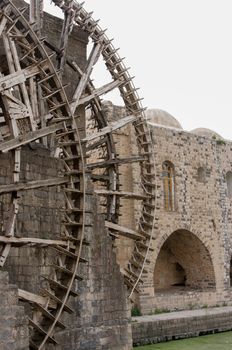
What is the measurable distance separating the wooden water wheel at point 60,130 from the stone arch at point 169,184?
490 centimetres

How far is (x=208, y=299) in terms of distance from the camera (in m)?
16.1

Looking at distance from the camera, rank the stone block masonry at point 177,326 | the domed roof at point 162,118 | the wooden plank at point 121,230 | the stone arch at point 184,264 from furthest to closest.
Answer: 1. the domed roof at point 162,118
2. the stone arch at point 184,264
3. the stone block masonry at point 177,326
4. the wooden plank at point 121,230

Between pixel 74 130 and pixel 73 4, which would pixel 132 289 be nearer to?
pixel 74 130

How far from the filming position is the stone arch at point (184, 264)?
1656cm

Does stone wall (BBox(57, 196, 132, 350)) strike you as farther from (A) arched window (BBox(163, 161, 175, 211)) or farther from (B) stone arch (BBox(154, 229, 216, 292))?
(B) stone arch (BBox(154, 229, 216, 292))

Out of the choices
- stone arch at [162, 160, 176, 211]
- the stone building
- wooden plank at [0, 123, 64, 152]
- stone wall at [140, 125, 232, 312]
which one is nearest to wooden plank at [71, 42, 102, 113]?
wooden plank at [0, 123, 64, 152]

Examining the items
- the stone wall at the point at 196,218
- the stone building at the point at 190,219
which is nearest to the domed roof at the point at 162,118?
the stone building at the point at 190,219

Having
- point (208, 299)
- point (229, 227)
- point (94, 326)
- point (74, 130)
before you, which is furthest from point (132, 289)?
point (229, 227)

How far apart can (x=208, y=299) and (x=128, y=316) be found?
7.72 metres

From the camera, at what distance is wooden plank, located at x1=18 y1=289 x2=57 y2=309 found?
22.3 ft

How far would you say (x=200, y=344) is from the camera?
1117cm

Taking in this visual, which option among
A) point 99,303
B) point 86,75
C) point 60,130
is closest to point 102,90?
point 86,75

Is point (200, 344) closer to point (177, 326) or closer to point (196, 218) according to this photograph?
point (177, 326)

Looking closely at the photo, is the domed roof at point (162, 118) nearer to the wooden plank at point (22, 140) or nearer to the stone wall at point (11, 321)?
the wooden plank at point (22, 140)
